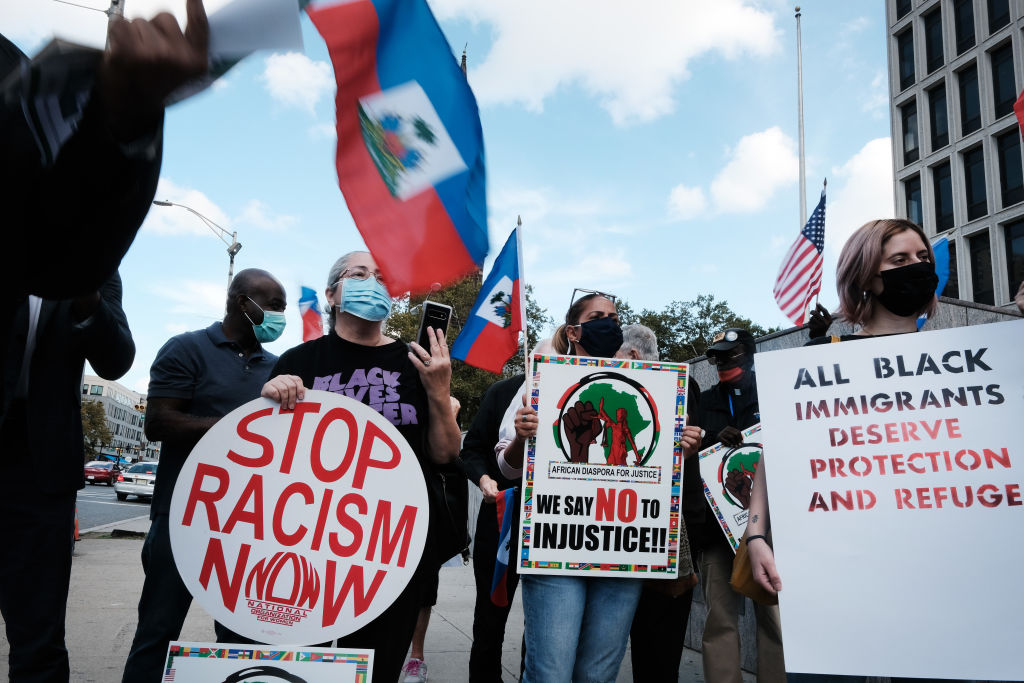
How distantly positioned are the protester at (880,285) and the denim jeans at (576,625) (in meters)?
0.72

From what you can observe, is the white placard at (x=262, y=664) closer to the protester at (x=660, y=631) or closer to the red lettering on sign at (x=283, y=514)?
the red lettering on sign at (x=283, y=514)

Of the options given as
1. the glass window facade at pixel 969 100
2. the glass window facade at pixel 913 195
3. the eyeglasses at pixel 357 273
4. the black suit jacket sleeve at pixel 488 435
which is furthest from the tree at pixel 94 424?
the eyeglasses at pixel 357 273

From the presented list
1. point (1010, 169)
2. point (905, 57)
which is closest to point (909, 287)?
point (1010, 169)

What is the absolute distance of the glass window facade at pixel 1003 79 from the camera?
30.8 metres

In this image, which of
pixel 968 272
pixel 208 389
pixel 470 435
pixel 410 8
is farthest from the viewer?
pixel 968 272

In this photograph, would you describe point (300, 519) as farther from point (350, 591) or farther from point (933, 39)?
point (933, 39)

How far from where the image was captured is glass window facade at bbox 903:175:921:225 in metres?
36.4

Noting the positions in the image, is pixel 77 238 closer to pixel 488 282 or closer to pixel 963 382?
pixel 963 382

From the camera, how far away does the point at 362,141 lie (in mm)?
2096

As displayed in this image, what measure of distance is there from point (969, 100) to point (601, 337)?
124 feet

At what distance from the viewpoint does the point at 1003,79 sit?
1231 inches

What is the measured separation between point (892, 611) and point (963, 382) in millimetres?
668

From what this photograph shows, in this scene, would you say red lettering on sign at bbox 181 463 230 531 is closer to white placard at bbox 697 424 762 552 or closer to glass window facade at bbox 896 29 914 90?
white placard at bbox 697 424 762 552

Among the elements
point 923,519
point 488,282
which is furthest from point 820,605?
point 488,282
